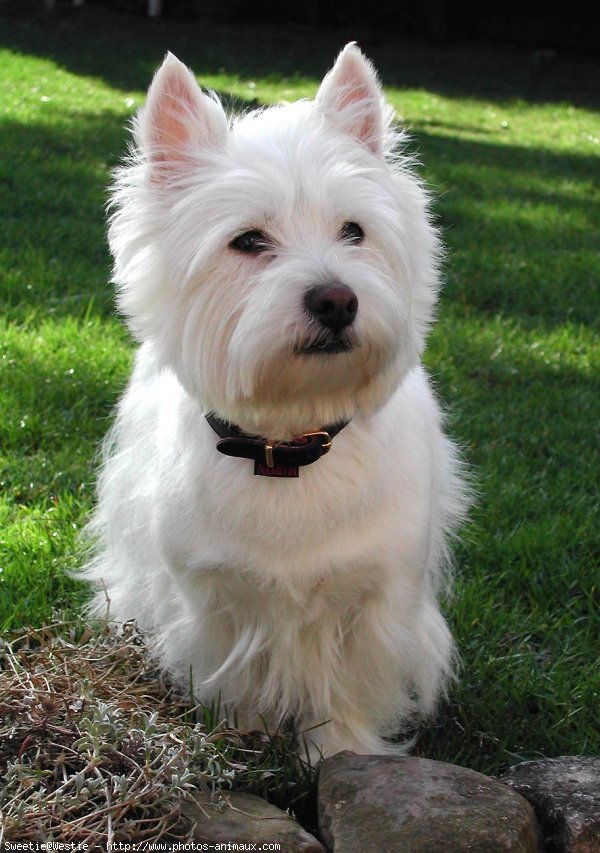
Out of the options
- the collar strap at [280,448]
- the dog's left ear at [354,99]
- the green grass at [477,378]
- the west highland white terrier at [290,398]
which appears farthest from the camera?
the green grass at [477,378]

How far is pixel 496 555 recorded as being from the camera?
3.71 metres

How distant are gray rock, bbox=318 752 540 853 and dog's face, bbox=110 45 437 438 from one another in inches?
31.4

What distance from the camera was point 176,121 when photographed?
266 cm

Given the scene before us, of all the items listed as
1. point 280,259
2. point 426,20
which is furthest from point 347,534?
point 426,20

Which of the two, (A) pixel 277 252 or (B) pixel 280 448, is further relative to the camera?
(B) pixel 280 448

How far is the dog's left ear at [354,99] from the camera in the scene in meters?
2.72

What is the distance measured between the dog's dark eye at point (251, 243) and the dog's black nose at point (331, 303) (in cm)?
23

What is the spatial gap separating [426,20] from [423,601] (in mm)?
16374

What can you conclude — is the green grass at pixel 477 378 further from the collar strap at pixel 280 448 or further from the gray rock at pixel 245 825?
the collar strap at pixel 280 448

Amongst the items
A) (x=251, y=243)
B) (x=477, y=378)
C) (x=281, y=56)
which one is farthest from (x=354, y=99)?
(x=281, y=56)

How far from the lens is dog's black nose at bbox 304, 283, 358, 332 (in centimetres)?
229

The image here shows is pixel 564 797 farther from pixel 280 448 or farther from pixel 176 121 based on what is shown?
pixel 176 121

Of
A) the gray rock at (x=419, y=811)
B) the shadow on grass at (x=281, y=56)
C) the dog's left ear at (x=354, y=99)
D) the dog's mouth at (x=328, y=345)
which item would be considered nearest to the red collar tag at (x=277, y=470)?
the dog's mouth at (x=328, y=345)

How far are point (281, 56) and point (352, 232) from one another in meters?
13.0
